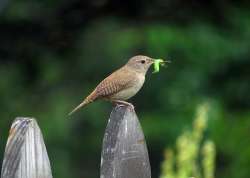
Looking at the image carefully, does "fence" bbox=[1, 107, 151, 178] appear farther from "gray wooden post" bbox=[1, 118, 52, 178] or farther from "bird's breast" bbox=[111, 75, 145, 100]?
"bird's breast" bbox=[111, 75, 145, 100]

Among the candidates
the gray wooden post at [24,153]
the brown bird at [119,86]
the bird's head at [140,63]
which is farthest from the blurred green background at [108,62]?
the gray wooden post at [24,153]

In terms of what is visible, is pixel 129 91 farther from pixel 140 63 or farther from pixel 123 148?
pixel 123 148

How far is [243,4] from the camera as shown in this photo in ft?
40.6

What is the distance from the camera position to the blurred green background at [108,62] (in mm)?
11875

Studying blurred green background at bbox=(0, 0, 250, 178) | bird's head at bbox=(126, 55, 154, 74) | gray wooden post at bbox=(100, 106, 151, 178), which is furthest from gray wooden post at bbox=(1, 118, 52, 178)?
blurred green background at bbox=(0, 0, 250, 178)

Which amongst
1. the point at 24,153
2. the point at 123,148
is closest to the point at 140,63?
the point at 123,148

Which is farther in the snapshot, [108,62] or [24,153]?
[108,62]

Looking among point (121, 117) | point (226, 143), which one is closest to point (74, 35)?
point (226, 143)

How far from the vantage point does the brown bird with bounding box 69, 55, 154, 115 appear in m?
7.09

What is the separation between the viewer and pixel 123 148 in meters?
5.54

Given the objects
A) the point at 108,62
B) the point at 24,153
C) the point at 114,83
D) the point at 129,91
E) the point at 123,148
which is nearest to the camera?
the point at 24,153

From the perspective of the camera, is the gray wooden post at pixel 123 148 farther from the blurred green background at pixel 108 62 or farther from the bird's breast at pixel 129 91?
the blurred green background at pixel 108 62

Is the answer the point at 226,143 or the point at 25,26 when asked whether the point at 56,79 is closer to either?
the point at 25,26

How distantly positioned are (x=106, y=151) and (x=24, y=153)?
38cm
